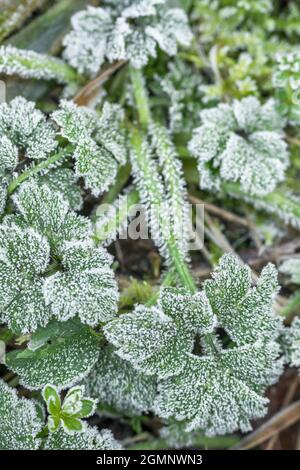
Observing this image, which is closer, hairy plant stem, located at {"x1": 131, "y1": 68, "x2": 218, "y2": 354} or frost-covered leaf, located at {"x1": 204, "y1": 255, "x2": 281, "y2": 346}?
frost-covered leaf, located at {"x1": 204, "y1": 255, "x2": 281, "y2": 346}

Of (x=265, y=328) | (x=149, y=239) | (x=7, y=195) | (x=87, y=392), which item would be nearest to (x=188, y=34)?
(x=149, y=239)

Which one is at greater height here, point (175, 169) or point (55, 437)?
point (175, 169)

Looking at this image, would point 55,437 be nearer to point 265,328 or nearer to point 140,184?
point 265,328

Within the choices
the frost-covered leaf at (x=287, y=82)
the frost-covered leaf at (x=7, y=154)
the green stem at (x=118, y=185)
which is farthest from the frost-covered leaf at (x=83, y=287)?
the frost-covered leaf at (x=287, y=82)

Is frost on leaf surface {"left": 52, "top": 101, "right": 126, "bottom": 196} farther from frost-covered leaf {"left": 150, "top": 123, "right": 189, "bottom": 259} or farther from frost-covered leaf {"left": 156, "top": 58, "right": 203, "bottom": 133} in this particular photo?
frost-covered leaf {"left": 156, "top": 58, "right": 203, "bottom": 133}

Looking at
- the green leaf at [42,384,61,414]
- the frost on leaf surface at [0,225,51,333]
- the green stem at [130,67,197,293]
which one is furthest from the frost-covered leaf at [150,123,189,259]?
the green leaf at [42,384,61,414]

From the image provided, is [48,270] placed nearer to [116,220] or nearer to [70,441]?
[116,220]
